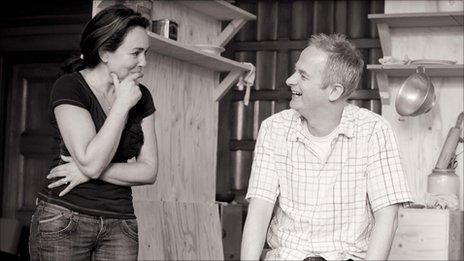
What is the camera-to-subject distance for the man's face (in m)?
2.65

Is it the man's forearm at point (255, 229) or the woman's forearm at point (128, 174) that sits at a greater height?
the woman's forearm at point (128, 174)

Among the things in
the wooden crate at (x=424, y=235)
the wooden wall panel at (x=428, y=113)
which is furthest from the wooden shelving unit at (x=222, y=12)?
the wooden crate at (x=424, y=235)

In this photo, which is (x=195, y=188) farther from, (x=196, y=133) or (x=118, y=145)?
(x=118, y=145)

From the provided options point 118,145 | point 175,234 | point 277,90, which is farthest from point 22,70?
point 118,145

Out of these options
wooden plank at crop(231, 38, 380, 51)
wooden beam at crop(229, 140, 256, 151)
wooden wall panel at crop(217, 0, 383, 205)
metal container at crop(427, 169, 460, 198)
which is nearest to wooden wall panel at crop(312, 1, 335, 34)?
wooden wall panel at crop(217, 0, 383, 205)

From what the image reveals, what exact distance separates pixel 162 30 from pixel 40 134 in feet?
10.9

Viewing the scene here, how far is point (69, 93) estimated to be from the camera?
267cm

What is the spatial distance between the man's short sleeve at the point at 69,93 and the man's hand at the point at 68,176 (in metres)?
0.20

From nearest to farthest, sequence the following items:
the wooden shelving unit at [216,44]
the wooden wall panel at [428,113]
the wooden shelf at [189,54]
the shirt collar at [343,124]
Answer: the shirt collar at [343,124] < the wooden shelf at [189,54] < the wooden shelving unit at [216,44] < the wooden wall panel at [428,113]

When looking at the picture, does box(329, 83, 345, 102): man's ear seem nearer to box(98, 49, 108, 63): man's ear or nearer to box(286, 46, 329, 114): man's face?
box(286, 46, 329, 114): man's face

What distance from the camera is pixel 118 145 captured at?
2.81 meters

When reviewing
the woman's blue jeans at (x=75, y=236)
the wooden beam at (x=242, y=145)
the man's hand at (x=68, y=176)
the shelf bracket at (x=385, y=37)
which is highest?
the shelf bracket at (x=385, y=37)

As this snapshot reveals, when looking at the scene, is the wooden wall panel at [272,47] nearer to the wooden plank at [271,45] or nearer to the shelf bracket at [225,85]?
the wooden plank at [271,45]

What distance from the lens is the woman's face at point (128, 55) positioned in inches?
110
